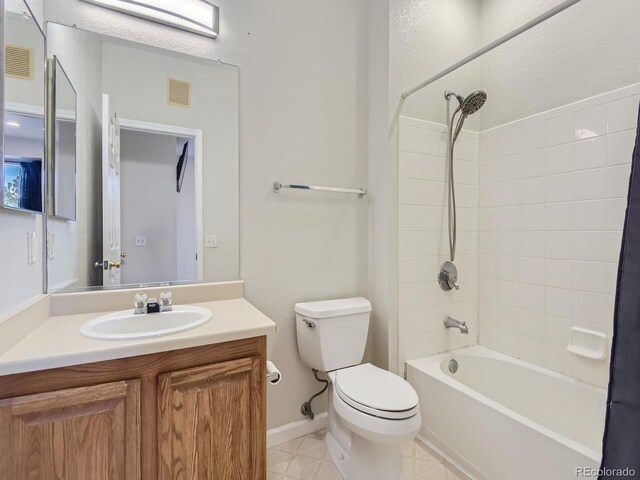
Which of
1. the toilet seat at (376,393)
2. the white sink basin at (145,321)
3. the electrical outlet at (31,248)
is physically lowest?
the toilet seat at (376,393)

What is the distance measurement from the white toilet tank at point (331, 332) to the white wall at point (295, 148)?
120 millimetres

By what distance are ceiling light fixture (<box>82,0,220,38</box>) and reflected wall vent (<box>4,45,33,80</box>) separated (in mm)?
462

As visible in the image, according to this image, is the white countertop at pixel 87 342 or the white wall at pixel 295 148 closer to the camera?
the white countertop at pixel 87 342

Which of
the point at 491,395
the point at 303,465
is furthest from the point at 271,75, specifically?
the point at 491,395

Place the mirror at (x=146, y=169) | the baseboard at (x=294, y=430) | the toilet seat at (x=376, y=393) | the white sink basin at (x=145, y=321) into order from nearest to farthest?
the white sink basin at (x=145, y=321) → the toilet seat at (x=376, y=393) → the mirror at (x=146, y=169) → the baseboard at (x=294, y=430)

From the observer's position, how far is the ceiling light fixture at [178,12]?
4.65 ft

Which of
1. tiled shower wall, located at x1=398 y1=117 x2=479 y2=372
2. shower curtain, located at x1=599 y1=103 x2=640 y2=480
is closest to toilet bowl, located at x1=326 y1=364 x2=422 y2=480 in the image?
tiled shower wall, located at x1=398 y1=117 x2=479 y2=372

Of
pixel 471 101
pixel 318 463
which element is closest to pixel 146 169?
pixel 318 463

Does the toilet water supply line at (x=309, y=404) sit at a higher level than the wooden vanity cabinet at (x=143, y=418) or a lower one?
lower

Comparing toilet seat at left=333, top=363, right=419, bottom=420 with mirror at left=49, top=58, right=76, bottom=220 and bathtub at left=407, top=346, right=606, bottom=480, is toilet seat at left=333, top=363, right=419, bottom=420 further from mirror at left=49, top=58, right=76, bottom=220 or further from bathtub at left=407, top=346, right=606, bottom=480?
mirror at left=49, top=58, right=76, bottom=220

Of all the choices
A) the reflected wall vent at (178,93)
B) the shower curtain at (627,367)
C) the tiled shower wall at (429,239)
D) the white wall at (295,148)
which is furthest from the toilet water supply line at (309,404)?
the reflected wall vent at (178,93)

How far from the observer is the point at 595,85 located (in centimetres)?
162

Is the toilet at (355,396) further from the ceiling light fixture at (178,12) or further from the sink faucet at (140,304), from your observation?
the ceiling light fixture at (178,12)

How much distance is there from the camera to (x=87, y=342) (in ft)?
3.21
